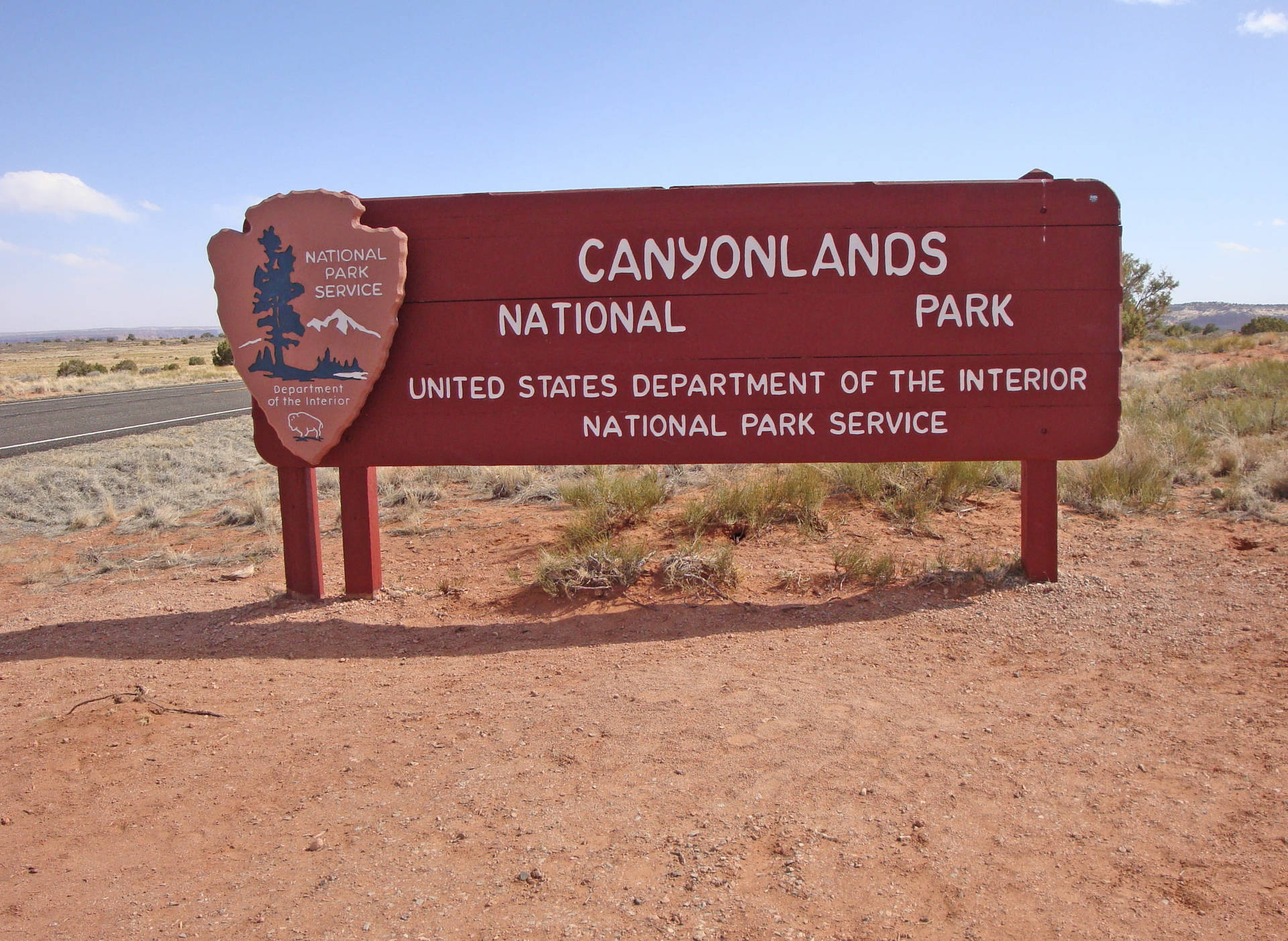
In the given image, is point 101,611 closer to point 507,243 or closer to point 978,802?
point 507,243

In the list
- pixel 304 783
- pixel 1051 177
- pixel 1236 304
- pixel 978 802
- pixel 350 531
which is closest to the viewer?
pixel 978 802

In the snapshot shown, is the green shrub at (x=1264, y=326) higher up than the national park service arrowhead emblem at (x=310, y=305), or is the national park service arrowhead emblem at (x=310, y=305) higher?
the green shrub at (x=1264, y=326)

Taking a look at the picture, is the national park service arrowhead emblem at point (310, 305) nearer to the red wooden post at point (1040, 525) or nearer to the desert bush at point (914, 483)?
the red wooden post at point (1040, 525)

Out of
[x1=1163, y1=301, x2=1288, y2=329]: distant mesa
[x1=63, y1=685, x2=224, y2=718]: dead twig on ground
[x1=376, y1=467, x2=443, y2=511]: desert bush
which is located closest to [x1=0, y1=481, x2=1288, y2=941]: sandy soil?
[x1=63, y1=685, x2=224, y2=718]: dead twig on ground

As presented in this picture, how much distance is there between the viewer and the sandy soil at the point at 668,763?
8.85ft

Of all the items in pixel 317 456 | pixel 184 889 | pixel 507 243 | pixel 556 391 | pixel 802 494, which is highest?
pixel 507 243

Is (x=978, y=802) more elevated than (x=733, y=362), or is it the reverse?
(x=733, y=362)

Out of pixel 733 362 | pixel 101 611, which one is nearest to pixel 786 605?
pixel 733 362

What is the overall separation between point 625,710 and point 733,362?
246 cm

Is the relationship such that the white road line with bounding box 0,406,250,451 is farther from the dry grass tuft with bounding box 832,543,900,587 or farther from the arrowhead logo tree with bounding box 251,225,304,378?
the dry grass tuft with bounding box 832,543,900,587

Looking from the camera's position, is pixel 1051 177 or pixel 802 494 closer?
pixel 1051 177

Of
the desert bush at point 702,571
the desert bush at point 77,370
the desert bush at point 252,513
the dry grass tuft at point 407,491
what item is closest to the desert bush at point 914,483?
the desert bush at point 702,571

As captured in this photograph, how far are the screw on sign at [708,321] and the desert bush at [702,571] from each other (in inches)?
31.0

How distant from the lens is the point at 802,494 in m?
7.61
